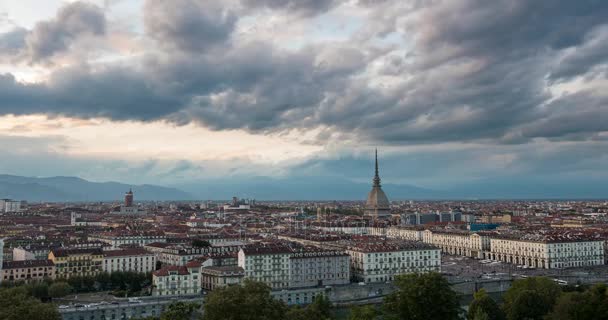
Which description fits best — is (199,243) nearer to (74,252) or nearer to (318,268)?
(74,252)

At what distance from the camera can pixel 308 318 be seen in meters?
38.1

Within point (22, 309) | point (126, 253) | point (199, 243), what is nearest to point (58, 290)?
point (126, 253)

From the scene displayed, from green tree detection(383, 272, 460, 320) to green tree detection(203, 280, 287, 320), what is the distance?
1009 cm

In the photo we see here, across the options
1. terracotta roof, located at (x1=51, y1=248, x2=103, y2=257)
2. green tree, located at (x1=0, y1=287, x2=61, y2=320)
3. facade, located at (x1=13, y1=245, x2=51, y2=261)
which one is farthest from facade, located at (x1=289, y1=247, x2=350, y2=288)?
green tree, located at (x1=0, y1=287, x2=61, y2=320)

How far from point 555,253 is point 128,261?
52966 mm

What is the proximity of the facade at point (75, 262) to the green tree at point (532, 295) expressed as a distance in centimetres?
4311

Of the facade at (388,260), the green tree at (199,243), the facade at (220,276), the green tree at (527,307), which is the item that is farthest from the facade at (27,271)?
the green tree at (527,307)

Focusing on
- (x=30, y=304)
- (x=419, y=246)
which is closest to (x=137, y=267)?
(x=419, y=246)

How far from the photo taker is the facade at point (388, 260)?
236ft

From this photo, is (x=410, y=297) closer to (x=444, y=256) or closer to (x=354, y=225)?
(x=444, y=256)

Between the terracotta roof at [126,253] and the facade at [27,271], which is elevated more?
the terracotta roof at [126,253]

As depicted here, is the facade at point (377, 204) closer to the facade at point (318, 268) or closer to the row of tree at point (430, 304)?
the facade at point (318, 268)

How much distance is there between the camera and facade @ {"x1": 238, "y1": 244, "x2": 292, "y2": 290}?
6555cm

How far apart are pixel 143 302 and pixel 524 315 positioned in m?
30.0
